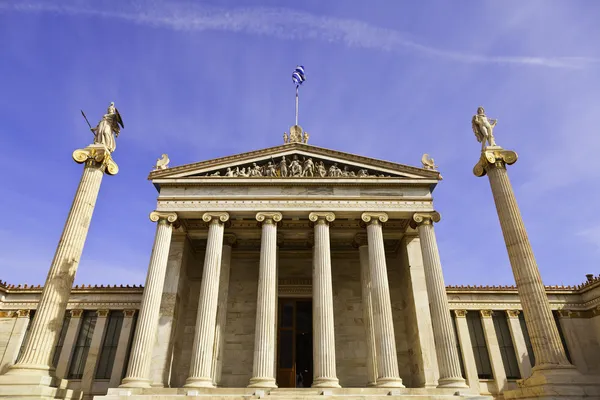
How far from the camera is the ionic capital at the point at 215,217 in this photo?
77.3ft

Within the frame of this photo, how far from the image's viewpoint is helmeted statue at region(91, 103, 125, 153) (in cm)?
2369

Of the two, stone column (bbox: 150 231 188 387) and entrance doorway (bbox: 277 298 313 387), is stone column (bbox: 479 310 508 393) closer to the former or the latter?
entrance doorway (bbox: 277 298 313 387)

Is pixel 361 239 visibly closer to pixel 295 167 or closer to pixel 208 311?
pixel 295 167

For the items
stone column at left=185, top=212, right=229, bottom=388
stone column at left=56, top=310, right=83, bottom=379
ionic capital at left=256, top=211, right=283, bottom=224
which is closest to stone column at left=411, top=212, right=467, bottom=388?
ionic capital at left=256, top=211, right=283, bottom=224

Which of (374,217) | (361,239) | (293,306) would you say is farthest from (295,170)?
(293,306)

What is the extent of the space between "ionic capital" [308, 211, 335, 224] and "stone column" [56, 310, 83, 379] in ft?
62.6

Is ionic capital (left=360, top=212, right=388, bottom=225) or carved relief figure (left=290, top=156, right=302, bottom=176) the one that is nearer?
ionic capital (left=360, top=212, right=388, bottom=225)

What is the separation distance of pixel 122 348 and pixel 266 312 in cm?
1334

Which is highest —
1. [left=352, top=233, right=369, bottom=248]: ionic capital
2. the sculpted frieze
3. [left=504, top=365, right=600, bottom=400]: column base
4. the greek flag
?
the greek flag

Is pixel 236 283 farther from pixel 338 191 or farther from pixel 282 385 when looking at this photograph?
pixel 338 191

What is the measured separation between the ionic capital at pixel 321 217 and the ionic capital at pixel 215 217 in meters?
4.89

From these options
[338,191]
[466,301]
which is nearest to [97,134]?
[338,191]

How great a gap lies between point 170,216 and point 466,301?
2124cm

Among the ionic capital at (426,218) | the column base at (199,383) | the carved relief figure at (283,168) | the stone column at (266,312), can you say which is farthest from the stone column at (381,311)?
the column base at (199,383)
